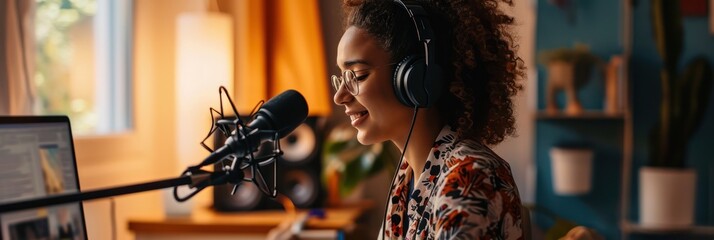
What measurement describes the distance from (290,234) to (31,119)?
111 centimetres

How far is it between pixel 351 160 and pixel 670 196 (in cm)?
136

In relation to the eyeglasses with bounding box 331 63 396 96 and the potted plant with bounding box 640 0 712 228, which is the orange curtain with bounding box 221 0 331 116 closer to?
the potted plant with bounding box 640 0 712 228

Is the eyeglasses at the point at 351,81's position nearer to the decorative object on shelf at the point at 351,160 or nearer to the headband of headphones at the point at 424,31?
the headband of headphones at the point at 424,31

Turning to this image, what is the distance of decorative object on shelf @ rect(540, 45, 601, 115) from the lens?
3.48 m

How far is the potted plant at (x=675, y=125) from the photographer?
3447mm

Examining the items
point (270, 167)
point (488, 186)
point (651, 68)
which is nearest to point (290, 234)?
point (270, 167)

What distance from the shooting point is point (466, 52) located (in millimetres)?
1176

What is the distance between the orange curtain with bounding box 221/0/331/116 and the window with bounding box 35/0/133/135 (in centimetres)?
54

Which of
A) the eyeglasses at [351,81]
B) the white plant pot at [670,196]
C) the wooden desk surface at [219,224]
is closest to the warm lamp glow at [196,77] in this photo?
the wooden desk surface at [219,224]

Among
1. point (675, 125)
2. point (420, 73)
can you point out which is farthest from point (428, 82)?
point (675, 125)

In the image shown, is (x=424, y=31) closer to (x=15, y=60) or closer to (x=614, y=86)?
(x=15, y=60)

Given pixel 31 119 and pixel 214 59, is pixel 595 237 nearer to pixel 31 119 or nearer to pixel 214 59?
pixel 31 119

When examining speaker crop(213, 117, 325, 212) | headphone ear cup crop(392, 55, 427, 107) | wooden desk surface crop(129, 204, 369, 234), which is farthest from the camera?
speaker crop(213, 117, 325, 212)

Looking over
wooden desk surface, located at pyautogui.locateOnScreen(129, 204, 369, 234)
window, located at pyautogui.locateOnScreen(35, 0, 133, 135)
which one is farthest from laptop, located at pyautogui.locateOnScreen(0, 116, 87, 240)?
wooden desk surface, located at pyautogui.locateOnScreen(129, 204, 369, 234)
